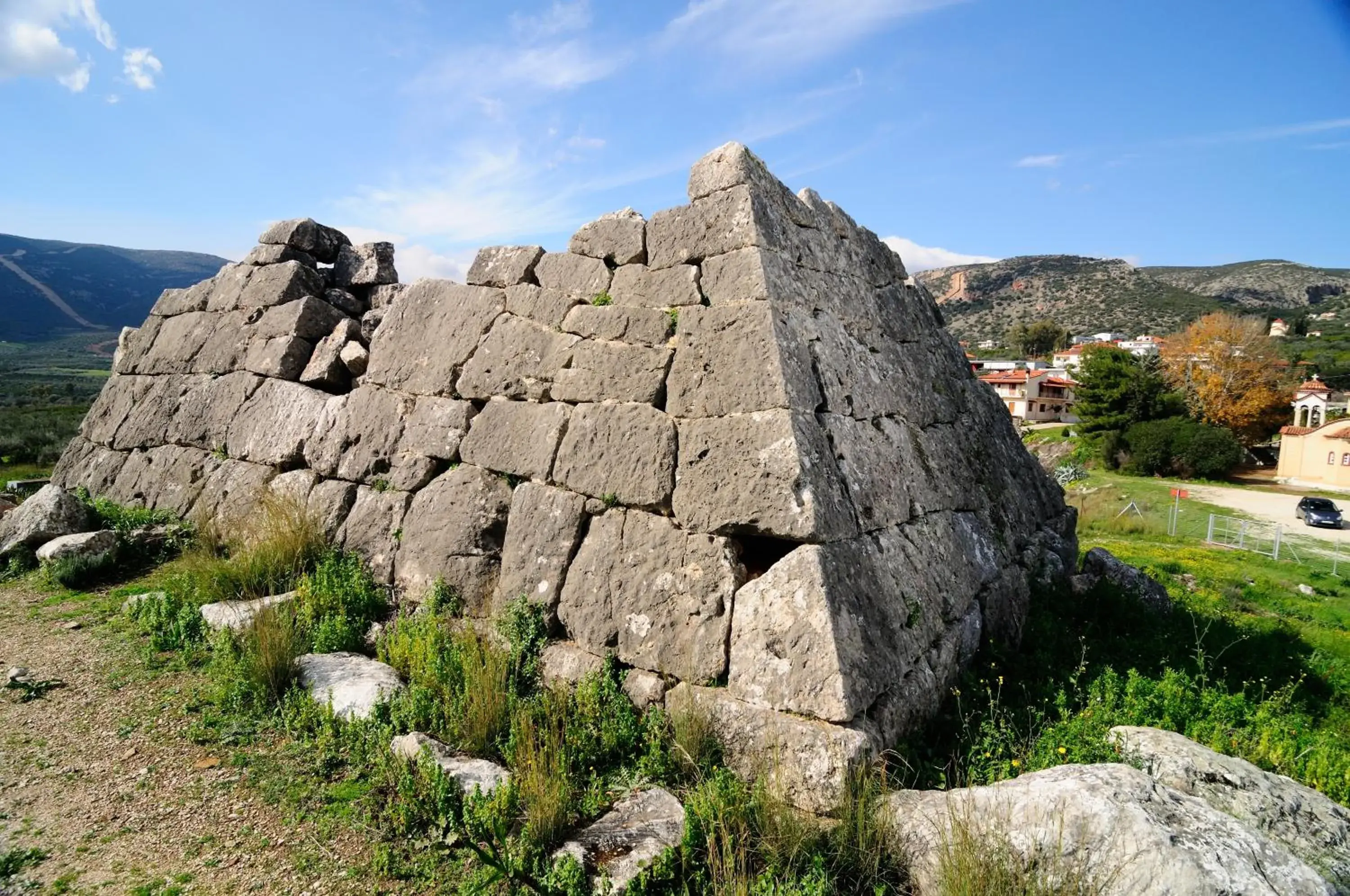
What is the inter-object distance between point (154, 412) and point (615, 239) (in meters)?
6.95

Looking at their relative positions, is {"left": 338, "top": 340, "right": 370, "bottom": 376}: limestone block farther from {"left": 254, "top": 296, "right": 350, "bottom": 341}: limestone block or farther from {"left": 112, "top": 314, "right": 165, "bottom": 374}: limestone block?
{"left": 112, "top": 314, "right": 165, "bottom": 374}: limestone block

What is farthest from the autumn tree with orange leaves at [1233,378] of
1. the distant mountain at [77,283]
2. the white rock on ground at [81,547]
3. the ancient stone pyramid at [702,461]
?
the distant mountain at [77,283]

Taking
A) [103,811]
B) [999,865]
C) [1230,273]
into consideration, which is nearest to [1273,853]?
[999,865]

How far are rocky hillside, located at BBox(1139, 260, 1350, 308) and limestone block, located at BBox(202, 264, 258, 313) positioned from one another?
100 metres

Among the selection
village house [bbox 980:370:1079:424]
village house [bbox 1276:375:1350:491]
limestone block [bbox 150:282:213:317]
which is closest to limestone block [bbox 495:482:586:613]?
limestone block [bbox 150:282:213:317]

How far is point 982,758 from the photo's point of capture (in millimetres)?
3977

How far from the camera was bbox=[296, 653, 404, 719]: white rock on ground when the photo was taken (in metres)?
4.46

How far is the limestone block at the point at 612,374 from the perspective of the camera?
5137 mm

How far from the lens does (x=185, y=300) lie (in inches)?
396

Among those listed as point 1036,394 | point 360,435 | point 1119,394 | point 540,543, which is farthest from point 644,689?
point 1036,394

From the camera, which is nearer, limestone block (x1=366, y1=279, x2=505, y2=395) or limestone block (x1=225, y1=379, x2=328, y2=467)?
limestone block (x1=366, y1=279, x2=505, y2=395)

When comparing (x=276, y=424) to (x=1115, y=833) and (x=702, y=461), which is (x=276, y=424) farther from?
(x=1115, y=833)

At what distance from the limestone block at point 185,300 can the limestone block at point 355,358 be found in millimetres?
3188

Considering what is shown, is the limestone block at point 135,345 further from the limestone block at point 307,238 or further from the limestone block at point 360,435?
the limestone block at point 360,435
